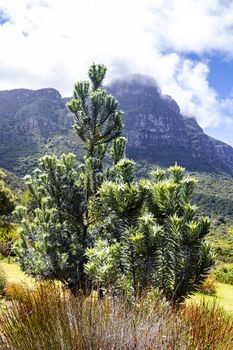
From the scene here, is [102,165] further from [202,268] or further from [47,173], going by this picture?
[202,268]

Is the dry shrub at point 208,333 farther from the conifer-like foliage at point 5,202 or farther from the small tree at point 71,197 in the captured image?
the conifer-like foliage at point 5,202

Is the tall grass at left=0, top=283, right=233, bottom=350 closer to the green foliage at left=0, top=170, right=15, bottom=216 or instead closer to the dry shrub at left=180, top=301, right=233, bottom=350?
the dry shrub at left=180, top=301, right=233, bottom=350

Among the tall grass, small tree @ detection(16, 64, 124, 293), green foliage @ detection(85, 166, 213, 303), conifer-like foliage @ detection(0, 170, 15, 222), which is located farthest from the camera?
conifer-like foliage @ detection(0, 170, 15, 222)

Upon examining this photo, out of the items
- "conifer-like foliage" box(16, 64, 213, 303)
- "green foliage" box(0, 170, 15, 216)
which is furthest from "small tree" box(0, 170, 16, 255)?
"conifer-like foliage" box(16, 64, 213, 303)

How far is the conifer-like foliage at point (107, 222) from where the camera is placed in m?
3.19

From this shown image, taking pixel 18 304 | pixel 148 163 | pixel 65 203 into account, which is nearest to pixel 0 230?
pixel 65 203

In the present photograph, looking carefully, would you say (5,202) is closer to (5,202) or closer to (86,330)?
(5,202)

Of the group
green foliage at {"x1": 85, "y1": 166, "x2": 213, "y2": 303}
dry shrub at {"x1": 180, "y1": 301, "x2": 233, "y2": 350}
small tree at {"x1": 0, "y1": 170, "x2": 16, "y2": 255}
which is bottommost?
small tree at {"x1": 0, "y1": 170, "x2": 16, "y2": 255}

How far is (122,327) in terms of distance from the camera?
2320 millimetres

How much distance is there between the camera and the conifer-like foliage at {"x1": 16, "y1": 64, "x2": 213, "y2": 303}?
125 inches

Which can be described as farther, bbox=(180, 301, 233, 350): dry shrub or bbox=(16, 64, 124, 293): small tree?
bbox=(16, 64, 124, 293): small tree

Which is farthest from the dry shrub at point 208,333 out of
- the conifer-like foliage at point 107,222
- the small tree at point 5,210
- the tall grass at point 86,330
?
the small tree at point 5,210

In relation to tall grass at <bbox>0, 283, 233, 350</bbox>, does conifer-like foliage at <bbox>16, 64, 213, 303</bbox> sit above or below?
above

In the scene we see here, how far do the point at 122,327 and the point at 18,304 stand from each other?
41.9 inches
